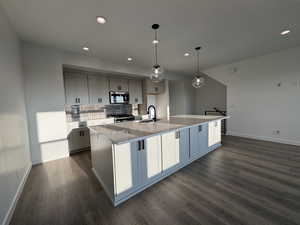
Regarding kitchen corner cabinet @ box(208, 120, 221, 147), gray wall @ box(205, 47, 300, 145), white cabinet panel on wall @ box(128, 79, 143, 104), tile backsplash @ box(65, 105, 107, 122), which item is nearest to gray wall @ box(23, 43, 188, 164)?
tile backsplash @ box(65, 105, 107, 122)

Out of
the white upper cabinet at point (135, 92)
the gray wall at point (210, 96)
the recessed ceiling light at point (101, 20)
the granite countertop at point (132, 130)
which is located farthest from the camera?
the gray wall at point (210, 96)

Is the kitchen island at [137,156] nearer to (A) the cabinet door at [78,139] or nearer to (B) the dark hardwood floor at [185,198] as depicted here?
(B) the dark hardwood floor at [185,198]

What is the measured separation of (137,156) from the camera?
5.75ft

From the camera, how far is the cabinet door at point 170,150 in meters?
Result: 2.11

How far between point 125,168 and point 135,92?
3592 mm

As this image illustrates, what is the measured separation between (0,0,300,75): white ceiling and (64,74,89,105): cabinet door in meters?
0.85

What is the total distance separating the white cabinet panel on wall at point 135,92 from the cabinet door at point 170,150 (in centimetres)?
286

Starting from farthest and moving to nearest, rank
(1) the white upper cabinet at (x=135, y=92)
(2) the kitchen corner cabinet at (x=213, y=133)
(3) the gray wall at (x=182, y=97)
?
(3) the gray wall at (x=182, y=97), (1) the white upper cabinet at (x=135, y=92), (2) the kitchen corner cabinet at (x=213, y=133)

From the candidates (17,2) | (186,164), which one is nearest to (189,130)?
(186,164)

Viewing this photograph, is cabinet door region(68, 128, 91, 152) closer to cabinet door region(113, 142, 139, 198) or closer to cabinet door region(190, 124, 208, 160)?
cabinet door region(113, 142, 139, 198)

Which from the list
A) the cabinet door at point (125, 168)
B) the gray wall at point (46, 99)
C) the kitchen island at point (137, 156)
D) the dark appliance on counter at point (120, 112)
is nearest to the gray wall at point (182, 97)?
the dark appliance on counter at point (120, 112)

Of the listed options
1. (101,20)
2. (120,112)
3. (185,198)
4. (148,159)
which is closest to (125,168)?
(148,159)

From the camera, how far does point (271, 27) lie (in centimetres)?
238

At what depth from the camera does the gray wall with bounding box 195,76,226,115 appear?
5480 mm
